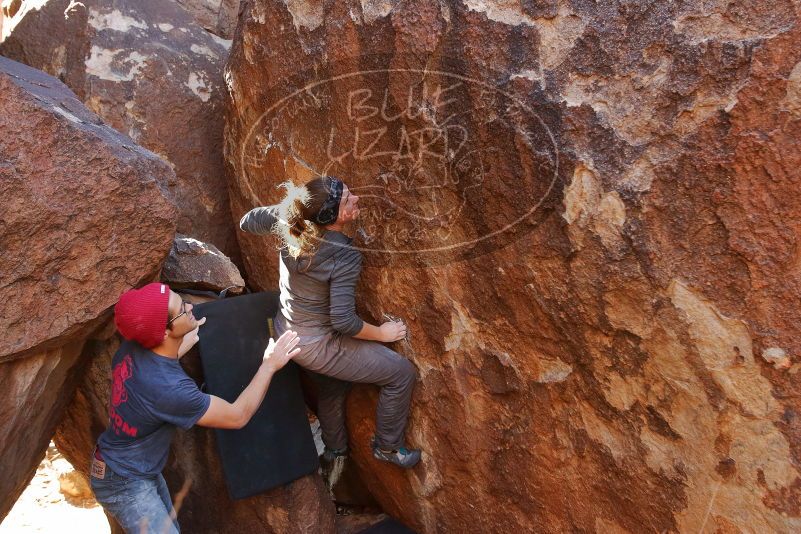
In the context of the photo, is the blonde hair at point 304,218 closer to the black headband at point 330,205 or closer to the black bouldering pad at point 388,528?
the black headband at point 330,205

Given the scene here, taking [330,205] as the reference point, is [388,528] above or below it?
below

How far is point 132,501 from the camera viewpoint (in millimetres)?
2201

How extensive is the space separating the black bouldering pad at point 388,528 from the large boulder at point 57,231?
1444mm

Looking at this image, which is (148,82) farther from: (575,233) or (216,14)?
(575,233)

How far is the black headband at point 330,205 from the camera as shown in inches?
89.4

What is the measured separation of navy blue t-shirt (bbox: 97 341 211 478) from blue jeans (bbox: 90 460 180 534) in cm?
4

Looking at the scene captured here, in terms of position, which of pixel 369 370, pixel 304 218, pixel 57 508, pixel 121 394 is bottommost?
pixel 57 508

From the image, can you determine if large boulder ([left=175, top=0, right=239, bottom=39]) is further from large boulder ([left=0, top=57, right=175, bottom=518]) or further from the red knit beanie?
the red knit beanie

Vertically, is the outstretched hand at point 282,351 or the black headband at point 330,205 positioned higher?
the black headband at point 330,205

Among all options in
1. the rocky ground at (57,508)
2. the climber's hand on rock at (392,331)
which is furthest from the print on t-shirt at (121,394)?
the rocky ground at (57,508)

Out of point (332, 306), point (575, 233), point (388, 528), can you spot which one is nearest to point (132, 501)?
point (332, 306)

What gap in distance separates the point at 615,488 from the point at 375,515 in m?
1.29

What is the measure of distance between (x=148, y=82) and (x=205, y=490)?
1.99m

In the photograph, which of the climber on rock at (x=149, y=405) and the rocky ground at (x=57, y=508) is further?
the rocky ground at (x=57, y=508)
